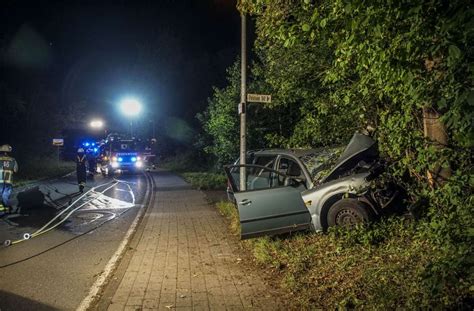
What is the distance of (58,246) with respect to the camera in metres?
8.86

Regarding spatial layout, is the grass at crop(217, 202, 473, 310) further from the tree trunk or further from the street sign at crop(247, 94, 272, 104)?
the street sign at crop(247, 94, 272, 104)

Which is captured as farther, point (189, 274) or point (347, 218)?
point (347, 218)

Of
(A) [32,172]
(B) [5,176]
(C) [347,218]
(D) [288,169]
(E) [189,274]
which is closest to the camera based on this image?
(E) [189,274]

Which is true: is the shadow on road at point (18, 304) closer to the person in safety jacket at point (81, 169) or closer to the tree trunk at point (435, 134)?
the tree trunk at point (435, 134)

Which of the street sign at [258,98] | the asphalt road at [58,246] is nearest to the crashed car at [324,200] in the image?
the street sign at [258,98]

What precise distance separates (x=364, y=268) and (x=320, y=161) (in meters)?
3.27

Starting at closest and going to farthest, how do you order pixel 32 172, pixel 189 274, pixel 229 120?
pixel 189 274 < pixel 229 120 < pixel 32 172

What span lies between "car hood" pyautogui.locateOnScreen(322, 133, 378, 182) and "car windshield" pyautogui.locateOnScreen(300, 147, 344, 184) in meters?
0.50

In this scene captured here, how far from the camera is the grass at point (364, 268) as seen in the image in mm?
4398

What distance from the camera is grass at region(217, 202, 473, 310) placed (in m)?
4.40

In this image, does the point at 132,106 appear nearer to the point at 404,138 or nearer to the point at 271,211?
the point at 271,211

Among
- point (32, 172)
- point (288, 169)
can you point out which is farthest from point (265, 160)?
point (32, 172)

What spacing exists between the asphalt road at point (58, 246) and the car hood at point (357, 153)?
4406 millimetres

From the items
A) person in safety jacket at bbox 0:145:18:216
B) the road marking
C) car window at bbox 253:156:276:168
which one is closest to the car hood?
car window at bbox 253:156:276:168
